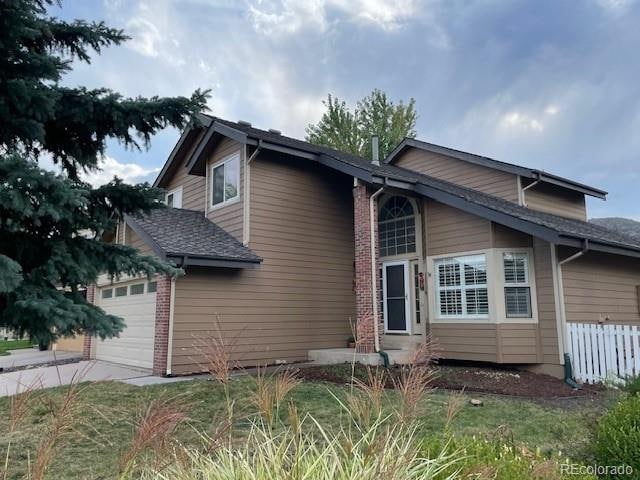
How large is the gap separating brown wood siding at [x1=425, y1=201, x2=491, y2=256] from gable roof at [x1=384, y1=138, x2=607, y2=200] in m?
2.82

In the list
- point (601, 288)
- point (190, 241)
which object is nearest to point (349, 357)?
point (190, 241)

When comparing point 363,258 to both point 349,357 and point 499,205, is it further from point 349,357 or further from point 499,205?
point 499,205

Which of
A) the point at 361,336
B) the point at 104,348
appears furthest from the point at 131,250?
the point at 104,348

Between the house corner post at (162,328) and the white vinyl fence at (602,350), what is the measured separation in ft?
27.1

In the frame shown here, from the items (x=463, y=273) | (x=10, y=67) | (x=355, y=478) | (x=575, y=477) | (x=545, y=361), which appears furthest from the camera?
(x=463, y=273)

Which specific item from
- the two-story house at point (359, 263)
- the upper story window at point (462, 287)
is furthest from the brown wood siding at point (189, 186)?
the upper story window at point (462, 287)

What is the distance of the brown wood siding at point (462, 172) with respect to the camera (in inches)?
505

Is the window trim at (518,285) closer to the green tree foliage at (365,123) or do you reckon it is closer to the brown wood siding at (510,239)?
the brown wood siding at (510,239)

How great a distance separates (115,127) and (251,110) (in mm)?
15385

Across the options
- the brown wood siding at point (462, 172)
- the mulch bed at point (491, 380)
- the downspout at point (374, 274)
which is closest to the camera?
the mulch bed at point (491, 380)

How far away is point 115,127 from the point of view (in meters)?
5.24

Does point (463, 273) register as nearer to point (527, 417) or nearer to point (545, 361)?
point (545, 361)

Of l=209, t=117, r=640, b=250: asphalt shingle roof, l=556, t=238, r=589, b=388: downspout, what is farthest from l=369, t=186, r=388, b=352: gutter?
l=556, t=238, r=589, b=388: downspout

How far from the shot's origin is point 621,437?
10.7 feet
